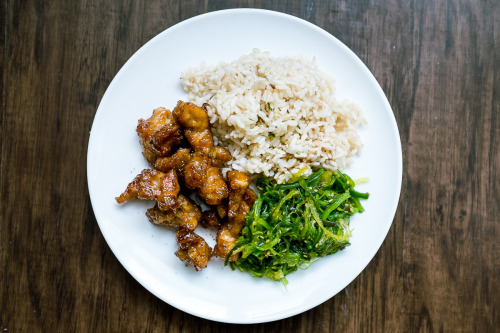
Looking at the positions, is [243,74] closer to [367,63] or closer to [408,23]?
[367,63]

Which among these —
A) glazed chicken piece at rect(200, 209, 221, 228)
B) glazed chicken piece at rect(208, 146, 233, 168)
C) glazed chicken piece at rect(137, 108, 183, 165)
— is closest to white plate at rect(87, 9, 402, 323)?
glazed chicken piece at rect(137, 108, 183, 165)

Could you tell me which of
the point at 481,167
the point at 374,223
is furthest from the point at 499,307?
the point at 374,223

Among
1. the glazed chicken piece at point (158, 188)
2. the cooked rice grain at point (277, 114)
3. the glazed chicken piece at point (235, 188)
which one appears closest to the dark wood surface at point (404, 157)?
the cooked rice grain at point (277, 114)

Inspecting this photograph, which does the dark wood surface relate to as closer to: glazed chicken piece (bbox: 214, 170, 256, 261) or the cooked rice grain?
the cooked rice grain

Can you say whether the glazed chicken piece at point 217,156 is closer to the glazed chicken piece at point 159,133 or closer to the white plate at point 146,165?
the glazed chicken piece at point 159,133

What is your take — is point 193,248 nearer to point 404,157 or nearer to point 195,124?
point 195,124

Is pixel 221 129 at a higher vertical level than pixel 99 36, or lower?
lower
